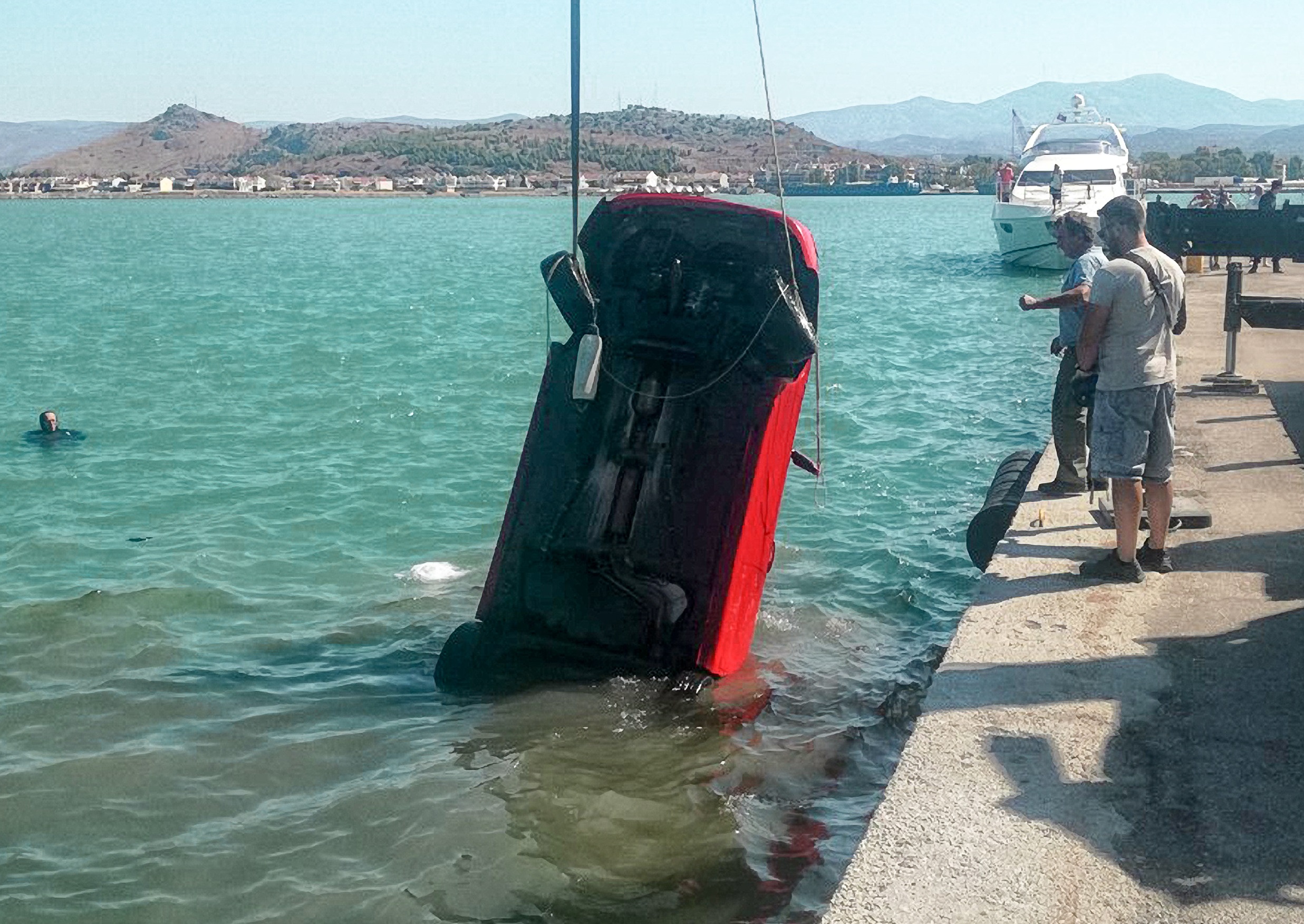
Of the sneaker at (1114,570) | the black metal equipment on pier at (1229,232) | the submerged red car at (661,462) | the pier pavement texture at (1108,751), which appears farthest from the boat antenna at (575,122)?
the black metal equipment on pier at (1229,232)

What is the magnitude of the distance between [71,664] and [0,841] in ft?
8.21

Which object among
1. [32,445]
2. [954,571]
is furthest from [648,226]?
[32,445]

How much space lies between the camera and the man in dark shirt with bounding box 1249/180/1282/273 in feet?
33.6

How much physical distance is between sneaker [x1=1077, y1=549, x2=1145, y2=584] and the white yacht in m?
33.3

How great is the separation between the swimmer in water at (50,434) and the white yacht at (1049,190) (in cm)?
2871

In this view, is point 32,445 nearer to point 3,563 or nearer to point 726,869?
point 3,563

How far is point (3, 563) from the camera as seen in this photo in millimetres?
11281

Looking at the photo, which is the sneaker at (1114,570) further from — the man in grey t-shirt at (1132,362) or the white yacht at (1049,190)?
the white yacht at (1049,190)

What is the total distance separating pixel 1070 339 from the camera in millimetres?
8805

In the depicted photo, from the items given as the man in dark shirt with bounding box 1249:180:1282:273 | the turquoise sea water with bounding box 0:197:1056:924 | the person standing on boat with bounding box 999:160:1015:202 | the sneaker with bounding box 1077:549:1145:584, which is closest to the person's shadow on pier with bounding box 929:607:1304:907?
the sneaker with bounding box 1077:549:1145:584

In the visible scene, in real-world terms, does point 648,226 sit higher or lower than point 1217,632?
higher

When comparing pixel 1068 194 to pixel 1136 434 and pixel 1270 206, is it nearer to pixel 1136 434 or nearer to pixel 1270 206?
pixel 1270 206

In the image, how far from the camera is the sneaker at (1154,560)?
7.15 metres

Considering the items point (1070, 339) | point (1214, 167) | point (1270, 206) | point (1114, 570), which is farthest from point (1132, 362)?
point (1214, 167)
